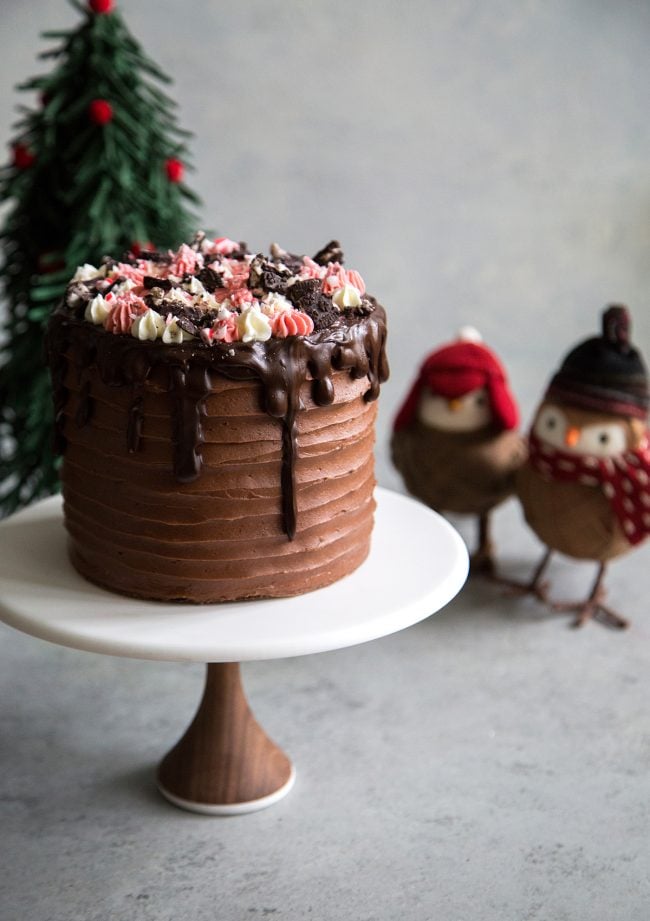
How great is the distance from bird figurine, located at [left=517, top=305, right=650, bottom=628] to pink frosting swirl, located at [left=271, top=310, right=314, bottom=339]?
3.64 ft

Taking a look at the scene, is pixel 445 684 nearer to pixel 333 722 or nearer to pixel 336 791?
pixel 333 722

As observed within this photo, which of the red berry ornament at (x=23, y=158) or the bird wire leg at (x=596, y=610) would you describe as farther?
the bird wire leg at (x=596, y=610)

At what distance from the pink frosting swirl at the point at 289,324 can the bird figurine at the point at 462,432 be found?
1.18 m

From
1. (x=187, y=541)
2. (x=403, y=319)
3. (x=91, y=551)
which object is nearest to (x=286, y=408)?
(x=187, y=541)

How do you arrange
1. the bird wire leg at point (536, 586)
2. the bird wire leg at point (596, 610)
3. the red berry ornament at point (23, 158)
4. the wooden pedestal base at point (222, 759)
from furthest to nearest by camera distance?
1. the bird wire leg at point (536, 586)
2. the bird wire leg at point (596, 610)
3. the red berry ornament at point (23, 158)
4. the wooden pedestal base at point (222, 759)

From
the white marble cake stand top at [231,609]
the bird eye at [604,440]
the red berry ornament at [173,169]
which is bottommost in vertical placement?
the white marble cake stand top at [231,609]

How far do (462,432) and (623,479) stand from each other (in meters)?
0.44

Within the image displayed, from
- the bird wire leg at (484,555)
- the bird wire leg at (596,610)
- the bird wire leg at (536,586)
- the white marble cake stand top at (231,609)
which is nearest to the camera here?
the white marble cake stand top at (231,609)

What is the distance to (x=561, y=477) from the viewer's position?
9.49 ft

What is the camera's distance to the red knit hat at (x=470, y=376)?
9.91ft

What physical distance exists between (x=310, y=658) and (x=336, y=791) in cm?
53

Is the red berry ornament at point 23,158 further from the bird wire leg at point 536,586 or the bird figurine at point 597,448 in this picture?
the bird wire leg at point 536,586

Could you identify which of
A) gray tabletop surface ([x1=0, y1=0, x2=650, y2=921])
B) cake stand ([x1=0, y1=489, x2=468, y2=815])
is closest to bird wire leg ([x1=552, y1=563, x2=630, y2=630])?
gray tabletop surface ([x1=0, y1=0, x2=650, y2=921])

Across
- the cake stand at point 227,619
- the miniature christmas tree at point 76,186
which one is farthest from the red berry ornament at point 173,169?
the cake stand at point 227,619
